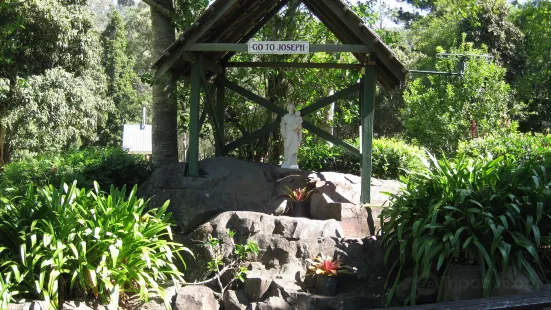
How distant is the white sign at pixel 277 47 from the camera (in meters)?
9.46

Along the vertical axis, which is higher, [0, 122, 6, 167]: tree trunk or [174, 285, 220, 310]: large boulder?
[0, 122, 6, 167]: tree trunk

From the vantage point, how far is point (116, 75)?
131ft

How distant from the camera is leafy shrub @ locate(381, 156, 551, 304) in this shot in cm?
650

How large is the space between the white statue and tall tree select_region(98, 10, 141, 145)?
1118 inches

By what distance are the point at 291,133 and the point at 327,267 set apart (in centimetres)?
369

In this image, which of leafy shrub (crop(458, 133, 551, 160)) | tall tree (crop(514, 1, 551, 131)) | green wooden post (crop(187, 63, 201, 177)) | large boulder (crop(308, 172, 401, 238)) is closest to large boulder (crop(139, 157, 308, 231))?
green wooden post (crop(187, 63, 201, 177))

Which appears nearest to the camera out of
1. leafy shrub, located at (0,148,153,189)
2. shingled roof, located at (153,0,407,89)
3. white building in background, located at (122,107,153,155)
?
shingled roof, located at (153,0,407,89)

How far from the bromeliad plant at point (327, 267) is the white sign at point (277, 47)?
347cm

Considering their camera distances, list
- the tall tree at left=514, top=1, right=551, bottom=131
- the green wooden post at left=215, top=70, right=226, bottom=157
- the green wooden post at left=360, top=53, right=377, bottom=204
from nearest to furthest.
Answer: the green wooden post at left=360, top=53, right=377, bottom=204, the green wooden post at left=215, top=70, right=226, bottom=157, the tall tree at left=514, top=1, right=551, bottom=131

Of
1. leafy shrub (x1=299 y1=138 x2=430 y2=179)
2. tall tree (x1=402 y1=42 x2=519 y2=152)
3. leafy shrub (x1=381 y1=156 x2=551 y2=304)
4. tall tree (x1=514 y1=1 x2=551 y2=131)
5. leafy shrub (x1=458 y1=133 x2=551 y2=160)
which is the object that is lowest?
leafy shrub (x1=381 y1=156 x2=551 y2=304)

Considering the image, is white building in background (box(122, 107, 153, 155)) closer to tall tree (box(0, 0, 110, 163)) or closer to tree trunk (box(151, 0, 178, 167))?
tall tree (box(0, 0, 110, 163))

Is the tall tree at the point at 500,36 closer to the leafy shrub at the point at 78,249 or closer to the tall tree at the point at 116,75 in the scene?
the tall tree at the point at 116,75

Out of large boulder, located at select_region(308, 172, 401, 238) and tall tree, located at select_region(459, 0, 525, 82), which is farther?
tall tree, located at select_region(459, 0, 525, 82)

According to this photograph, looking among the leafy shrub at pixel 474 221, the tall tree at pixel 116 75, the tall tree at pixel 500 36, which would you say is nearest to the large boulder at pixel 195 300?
the leafy shrub at pixel 474 221
